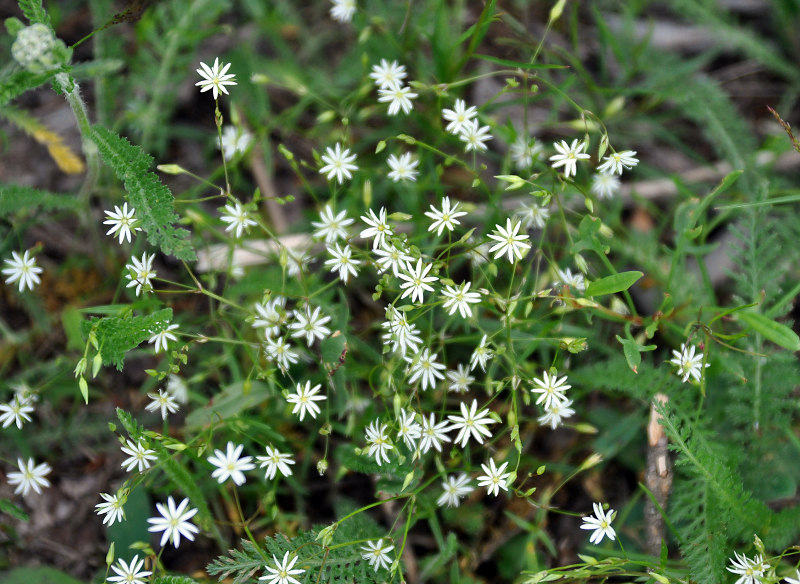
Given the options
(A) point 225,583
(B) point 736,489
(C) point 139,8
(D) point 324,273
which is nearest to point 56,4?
(C) point 139,8

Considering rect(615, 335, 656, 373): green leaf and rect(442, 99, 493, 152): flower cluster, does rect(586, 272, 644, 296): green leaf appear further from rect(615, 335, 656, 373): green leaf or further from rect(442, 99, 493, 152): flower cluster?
rect(442, 99, 493, 152): flower cluster

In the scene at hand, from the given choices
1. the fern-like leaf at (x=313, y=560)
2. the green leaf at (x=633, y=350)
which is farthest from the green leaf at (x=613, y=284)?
the fern-like leaf at (x=313, y=560)

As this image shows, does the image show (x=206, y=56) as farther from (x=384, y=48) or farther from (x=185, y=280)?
(x=185, y=280)

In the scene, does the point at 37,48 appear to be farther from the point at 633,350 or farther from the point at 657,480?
the point at 657,480

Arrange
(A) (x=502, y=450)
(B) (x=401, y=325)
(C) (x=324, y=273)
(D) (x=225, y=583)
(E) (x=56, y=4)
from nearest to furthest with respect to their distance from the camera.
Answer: (B) (x=401, y=325) < (D) (x=225, y=583) < (A) (x=502, y=450) < (C) (x=324, y=273) < (E) (x=56, y=4)

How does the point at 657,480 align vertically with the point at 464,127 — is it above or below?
below

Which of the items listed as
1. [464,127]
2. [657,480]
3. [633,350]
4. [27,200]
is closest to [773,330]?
[633,350]
